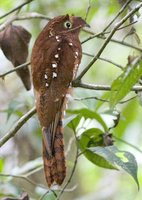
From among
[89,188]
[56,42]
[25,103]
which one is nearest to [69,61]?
[56,42]

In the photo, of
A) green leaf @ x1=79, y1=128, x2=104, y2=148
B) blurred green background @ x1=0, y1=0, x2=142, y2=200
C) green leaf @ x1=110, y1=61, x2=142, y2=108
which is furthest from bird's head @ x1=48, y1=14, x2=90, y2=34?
blurred green background @ x1=0, y1=0, x2=142, y2=200

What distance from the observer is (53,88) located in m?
1.88

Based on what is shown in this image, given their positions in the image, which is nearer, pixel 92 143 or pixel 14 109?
pixel 92 143

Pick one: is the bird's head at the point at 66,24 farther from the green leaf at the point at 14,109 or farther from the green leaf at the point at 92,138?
the green leaf at the point at 14,109

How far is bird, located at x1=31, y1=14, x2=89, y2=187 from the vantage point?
182cm

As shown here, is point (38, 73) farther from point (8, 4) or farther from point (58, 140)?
point (8, 4)

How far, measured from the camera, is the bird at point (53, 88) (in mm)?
1820

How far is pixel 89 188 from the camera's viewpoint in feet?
14.0

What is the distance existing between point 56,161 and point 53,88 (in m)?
0.21

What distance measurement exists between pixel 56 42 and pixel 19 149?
1.93 metres

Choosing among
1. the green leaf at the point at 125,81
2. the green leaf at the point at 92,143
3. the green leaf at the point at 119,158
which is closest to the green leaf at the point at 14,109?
the green leaf at the point at 92,143

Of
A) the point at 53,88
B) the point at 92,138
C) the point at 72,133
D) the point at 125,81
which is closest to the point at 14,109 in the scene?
the point at 92,138

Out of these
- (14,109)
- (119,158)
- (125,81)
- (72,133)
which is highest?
(125,81)

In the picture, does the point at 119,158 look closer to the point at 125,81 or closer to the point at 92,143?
the point at 92,143
